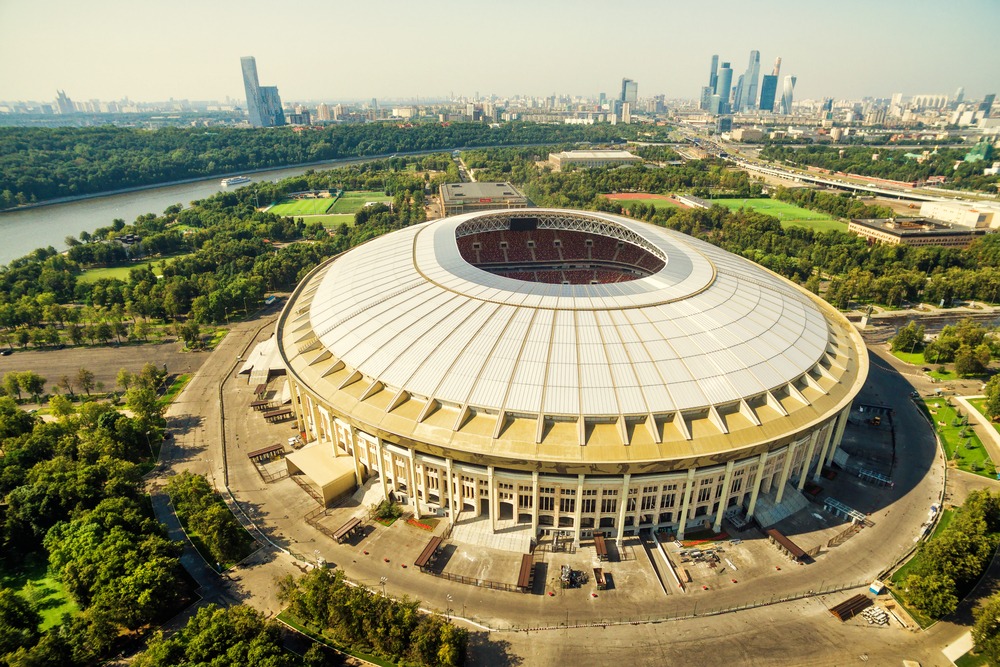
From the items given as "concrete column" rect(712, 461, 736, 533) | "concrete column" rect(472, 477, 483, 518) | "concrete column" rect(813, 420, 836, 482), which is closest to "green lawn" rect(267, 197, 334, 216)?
"concrete column" rect(472, 477, 483, 518)

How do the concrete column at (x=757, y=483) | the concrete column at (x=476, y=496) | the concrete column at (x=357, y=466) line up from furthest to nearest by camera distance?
the concrete column at (x=357, y=466), the concrete column at (x=476, y=496), the concrete column at (x=757, y=483)

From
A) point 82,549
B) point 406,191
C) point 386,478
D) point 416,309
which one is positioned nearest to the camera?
point 82,549

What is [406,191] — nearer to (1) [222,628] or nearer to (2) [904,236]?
(2) [904,236]

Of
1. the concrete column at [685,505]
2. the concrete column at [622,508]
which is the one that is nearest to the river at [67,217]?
the concrete column at [622,508]

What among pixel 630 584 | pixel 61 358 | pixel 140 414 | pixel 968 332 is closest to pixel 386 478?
pixel 630 584

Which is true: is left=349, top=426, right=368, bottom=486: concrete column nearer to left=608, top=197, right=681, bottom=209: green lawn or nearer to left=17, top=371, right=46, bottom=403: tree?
left=17, top=371, right=46, bottom=403: tree

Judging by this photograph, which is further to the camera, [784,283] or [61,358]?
[61,358]

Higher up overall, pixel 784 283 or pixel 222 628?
pixel 784 283

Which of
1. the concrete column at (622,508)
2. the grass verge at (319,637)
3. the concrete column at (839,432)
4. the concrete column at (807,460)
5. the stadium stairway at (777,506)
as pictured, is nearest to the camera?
the grass verge at (319,637)

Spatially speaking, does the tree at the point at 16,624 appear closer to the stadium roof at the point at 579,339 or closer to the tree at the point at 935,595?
the stadium roof at the point at 579,339
